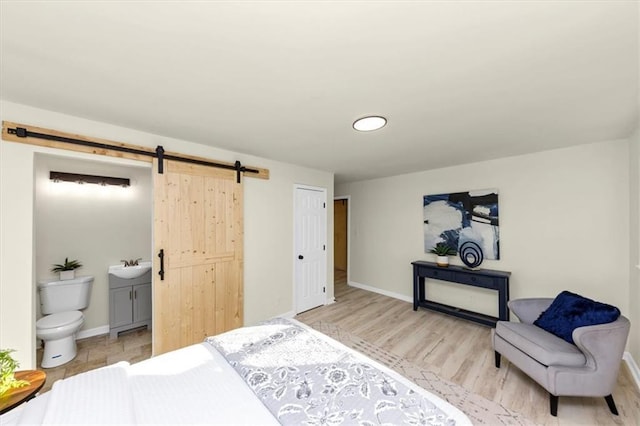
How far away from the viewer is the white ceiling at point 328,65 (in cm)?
102

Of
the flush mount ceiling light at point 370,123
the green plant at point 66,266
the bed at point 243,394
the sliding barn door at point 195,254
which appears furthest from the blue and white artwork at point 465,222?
the green plant at point 66,266

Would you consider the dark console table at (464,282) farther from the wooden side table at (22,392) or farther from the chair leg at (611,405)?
the wooden side table at (22,392)

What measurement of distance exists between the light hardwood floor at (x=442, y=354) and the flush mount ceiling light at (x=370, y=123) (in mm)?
2402

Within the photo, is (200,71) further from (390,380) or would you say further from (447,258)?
(447,258)

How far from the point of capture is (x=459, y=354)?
2604 millimetres

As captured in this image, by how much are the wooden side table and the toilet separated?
1.07 metres

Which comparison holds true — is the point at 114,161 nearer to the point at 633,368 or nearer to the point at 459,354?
the point at 459,354

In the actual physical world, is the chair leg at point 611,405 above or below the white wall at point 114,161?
below

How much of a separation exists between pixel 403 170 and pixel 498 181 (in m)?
1.35

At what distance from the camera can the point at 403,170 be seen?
4.14m

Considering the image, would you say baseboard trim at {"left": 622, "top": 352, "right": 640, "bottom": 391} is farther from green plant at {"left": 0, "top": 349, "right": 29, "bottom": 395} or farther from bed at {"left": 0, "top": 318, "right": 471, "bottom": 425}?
green plant at {"left": 0, "top": 349, "right": 29, "bottom": 395}

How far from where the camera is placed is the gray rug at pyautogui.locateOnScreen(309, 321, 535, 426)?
1.73 metres

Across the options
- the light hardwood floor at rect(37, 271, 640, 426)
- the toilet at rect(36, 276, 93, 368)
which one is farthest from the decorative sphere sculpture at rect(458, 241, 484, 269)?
the toilet at rect(36, 276, 93, 368)

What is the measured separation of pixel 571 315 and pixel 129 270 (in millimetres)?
4683
